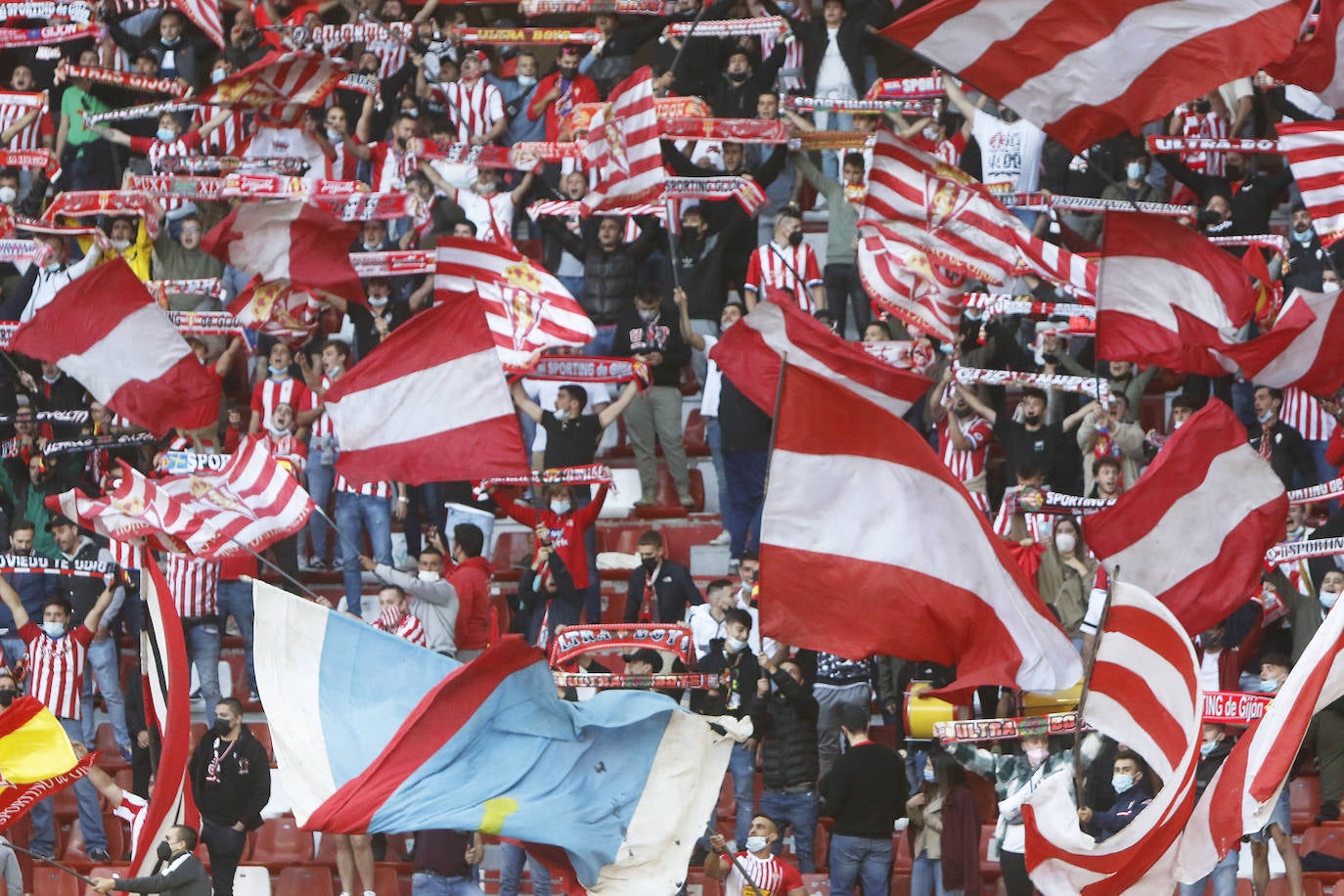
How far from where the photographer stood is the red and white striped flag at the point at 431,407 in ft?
58.0

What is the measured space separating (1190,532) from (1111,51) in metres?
2.87

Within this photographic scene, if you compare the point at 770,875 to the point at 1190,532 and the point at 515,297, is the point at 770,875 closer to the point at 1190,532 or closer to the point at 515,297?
the point at 1190,532

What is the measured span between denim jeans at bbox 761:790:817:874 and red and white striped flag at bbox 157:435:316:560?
3.76 metres

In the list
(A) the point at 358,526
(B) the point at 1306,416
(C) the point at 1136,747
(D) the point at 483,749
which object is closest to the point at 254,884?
(A) the point at 358,526

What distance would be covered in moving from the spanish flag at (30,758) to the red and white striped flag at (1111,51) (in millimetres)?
6815

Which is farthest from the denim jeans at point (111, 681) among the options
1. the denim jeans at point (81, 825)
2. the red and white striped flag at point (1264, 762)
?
the red and white striped flag at point (1264, 762)

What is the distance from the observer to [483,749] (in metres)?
14.7

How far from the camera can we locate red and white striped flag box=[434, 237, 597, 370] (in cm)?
2020

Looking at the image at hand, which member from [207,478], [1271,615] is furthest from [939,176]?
[207,478]

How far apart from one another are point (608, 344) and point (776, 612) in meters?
10.3

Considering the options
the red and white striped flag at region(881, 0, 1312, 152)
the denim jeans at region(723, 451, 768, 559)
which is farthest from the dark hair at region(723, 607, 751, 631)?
the red and white striped flag at region(881, 0, 1312, 152)

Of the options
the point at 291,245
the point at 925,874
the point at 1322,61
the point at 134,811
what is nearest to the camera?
the point at 1322,61

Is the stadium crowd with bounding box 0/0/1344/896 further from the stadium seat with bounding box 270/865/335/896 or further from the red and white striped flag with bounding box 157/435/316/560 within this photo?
the red and white striped flag with bounding box 157/435/316/560

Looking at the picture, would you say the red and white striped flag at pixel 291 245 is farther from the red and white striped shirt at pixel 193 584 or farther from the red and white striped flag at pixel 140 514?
the red and white striped flag at pixel 140 514
